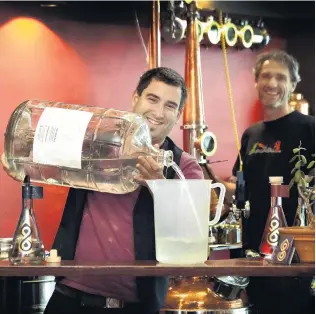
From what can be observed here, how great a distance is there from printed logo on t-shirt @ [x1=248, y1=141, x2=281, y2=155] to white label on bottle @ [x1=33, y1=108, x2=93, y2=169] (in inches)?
70.9

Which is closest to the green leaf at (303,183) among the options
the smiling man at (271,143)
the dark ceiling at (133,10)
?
the smiling man at (271,143)

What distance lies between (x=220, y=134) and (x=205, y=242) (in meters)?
2.99

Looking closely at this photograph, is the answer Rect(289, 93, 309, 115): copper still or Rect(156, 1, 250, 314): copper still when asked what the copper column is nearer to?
Rect(156, 1, 250, 314): copper still

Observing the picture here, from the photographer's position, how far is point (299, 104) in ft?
15.4

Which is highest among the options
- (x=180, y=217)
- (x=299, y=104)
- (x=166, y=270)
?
(x=299, y=104)

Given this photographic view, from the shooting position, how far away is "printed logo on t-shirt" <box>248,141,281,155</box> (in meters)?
3.54

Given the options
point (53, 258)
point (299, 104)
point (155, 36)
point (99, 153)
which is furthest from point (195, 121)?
point (53, 258)

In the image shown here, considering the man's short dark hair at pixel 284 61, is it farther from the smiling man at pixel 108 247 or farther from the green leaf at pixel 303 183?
the green leaf at pixel 303 183

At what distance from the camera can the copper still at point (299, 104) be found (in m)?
4.68

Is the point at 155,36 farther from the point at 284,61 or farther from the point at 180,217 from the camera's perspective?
the point at 180,217

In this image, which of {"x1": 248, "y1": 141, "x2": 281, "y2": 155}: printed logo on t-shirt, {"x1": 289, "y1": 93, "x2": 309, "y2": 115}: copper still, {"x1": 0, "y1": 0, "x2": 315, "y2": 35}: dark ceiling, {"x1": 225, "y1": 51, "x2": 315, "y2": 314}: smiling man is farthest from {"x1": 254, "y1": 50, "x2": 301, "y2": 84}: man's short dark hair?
{"x1": 289, "y1": 93, "x2": 309, "y2": 115}: copper still

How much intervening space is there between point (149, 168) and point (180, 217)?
0.18 metres

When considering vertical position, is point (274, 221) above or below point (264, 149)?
below

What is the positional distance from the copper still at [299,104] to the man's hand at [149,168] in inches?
115
